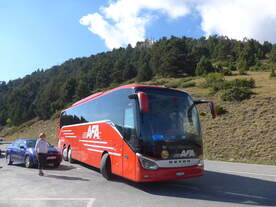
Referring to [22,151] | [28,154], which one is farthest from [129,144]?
[22,151]

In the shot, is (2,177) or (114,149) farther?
(2,177)

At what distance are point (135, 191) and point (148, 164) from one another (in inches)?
43.0

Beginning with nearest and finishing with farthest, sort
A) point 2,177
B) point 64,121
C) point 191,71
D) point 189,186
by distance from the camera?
point 189,186
point 2,177
point 64,121
point 191,71

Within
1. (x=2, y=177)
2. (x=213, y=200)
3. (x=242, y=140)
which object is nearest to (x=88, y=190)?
(x=213, y=200)

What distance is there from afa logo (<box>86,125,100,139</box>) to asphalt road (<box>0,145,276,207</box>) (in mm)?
1747

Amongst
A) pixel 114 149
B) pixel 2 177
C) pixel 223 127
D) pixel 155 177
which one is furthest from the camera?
pixel 223 127

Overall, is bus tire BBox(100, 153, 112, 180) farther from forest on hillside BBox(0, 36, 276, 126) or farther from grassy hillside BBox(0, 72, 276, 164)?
forest on hillside BBox(0, 36, 276, 126)

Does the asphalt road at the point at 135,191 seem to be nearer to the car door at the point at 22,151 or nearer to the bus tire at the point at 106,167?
the bus tire at the point at 106,167

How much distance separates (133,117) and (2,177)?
642 cm

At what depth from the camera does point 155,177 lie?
25.3 ft

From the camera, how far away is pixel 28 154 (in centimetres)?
1375

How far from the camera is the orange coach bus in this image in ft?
25.4

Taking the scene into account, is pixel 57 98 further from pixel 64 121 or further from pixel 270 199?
pixel 270 199

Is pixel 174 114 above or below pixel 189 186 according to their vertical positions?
above
